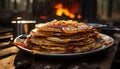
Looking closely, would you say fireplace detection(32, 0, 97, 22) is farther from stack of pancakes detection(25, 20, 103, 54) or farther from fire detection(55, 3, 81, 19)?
stack of pancakes detection(25, 20, 103, 54)

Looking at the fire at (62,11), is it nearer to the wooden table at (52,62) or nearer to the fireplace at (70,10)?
the fireplace at (70,10)

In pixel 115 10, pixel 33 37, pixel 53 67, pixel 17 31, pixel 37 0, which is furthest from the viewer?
pixel 115 10

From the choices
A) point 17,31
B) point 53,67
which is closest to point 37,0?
point 17,31

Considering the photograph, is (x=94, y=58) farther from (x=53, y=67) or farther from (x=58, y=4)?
(x=58, y=4)

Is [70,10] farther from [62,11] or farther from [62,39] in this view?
[62,39]

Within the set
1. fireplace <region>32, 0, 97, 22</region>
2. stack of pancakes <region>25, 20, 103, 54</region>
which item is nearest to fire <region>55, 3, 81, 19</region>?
fireplace <region>32, 0, 97, 22</region>

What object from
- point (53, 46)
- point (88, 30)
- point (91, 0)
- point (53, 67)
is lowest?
point (53, 67)

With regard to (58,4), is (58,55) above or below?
below
